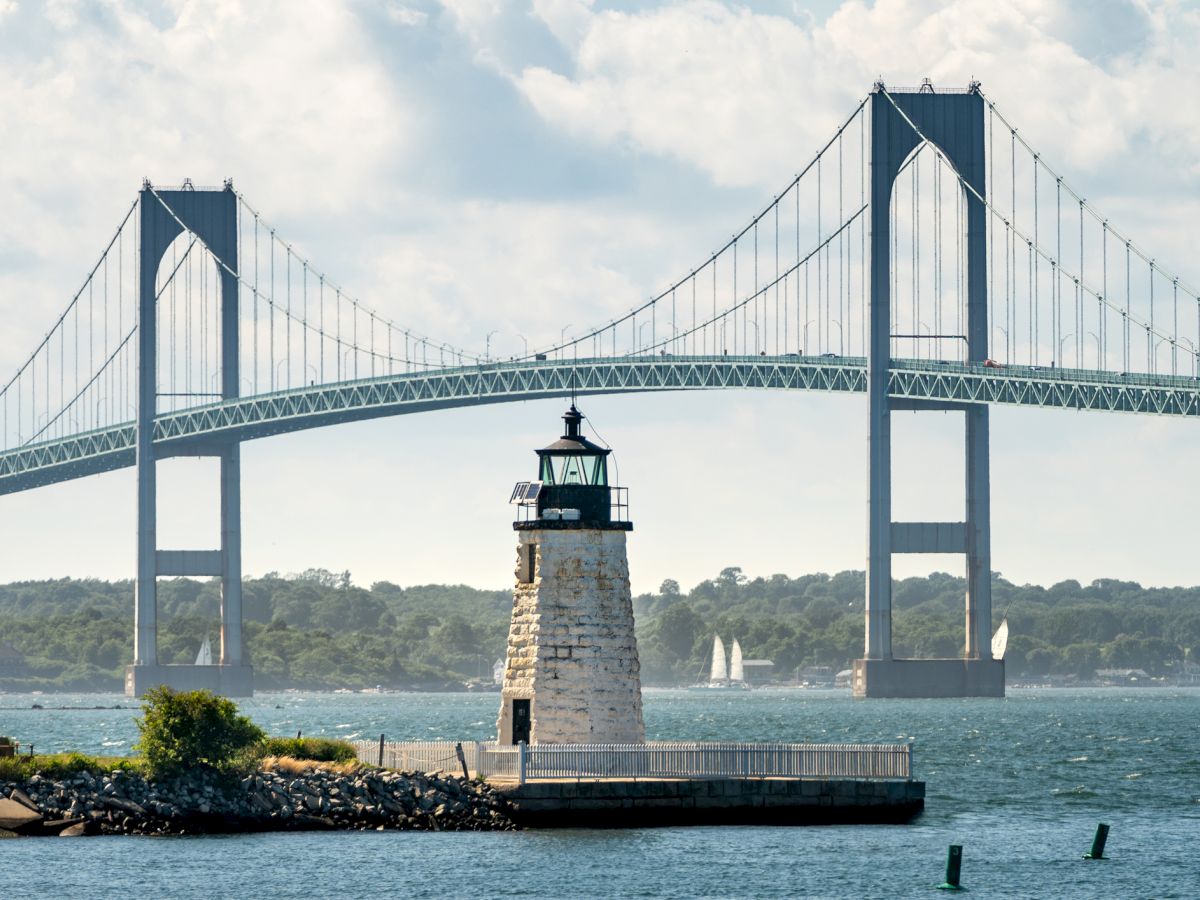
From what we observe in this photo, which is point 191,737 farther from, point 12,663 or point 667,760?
point 12,663

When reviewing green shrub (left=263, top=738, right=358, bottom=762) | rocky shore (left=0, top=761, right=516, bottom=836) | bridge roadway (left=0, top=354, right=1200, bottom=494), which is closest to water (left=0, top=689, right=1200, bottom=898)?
rocky shore (left=0, top=761, right=516, bottom=836)

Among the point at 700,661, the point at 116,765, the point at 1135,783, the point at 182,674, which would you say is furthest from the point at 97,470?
the point at 700,661

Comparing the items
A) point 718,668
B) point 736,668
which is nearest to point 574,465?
point 736,668

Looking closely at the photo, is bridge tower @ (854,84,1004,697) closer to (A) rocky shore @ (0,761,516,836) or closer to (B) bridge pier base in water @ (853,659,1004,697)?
(B) bridge pier base in water @ (853,659,1004,697)

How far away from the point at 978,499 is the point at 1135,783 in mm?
36301

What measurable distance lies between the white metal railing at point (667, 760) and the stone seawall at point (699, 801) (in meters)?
0.21

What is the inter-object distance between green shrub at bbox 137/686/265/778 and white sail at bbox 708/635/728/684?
453 ft

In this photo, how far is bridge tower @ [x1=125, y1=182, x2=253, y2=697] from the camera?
9512cm

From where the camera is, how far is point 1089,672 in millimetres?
174250

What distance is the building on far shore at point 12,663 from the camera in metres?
145

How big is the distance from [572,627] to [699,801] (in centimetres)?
257

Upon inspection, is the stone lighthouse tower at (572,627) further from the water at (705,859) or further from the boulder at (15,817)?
the boulder at (15,817)

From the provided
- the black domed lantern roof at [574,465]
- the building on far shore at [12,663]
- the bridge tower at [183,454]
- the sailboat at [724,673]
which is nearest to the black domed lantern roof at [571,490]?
the black domed lantern roof at [574,465]

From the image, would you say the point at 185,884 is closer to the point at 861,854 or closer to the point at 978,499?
the point at 861,854
